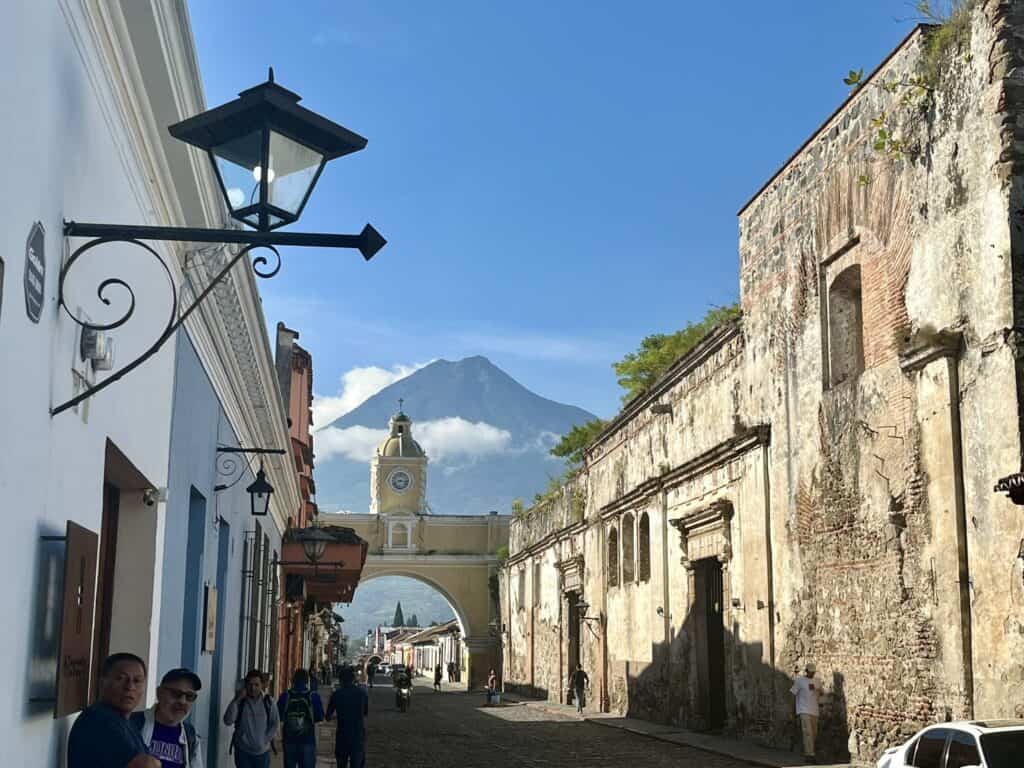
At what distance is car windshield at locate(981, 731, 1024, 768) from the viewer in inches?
341

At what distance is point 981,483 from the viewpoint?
40.2ft

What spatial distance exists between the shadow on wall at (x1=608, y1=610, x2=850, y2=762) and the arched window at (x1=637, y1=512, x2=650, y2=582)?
6.25ft

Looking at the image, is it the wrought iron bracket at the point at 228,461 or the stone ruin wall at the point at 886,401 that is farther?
the stone ruin wall at the point at 886,401

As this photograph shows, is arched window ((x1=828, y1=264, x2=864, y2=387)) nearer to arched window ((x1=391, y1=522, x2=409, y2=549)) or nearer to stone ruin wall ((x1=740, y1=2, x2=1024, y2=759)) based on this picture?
stone ruin wall ((x1=740, y1=2, x2=1024, y2=759))

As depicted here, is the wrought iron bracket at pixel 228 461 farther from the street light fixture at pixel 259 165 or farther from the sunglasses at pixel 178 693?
the street light fixture at pixel 259 165

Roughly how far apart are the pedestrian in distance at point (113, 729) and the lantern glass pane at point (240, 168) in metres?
1.71

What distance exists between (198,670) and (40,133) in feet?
20.3

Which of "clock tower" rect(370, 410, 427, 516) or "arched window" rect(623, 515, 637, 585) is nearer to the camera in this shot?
"arched window" rect(623, 515, 637, 585)

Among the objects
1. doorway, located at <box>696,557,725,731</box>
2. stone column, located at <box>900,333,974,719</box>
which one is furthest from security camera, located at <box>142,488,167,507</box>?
doorway, located at <box>696,557,725,731</box>

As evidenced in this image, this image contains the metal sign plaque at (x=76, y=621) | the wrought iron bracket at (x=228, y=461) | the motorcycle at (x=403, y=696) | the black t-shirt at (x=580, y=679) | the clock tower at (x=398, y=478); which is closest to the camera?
the metal sign plaque at (x=76, y=621)

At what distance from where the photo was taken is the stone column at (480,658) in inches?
2224

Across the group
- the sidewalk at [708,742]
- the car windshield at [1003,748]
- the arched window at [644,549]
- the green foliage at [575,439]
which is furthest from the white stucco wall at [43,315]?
the green foliage at [575,439]

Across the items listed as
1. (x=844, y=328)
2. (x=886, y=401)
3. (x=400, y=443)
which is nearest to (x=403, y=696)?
(x=844, y=328)

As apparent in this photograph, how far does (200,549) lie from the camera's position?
9469 millimetres
